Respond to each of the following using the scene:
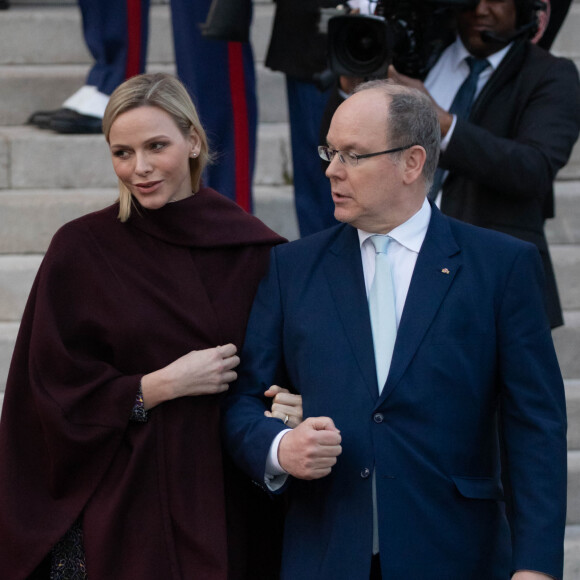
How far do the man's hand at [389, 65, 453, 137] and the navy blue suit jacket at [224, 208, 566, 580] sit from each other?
38.8 inches

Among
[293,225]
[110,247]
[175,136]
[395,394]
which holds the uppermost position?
[175,136]

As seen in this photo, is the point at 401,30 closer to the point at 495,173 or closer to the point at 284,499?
the point at 495,173

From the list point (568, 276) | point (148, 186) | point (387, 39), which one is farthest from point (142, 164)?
point (568, 276)

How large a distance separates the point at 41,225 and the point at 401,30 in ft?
6.34

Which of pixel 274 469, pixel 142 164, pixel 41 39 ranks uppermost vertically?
pixel 142 164

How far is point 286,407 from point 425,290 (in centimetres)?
39

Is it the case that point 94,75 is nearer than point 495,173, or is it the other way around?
point 495,173

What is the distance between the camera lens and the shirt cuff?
8.18 ft

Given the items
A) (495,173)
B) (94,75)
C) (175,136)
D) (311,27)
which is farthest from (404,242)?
(94,75)

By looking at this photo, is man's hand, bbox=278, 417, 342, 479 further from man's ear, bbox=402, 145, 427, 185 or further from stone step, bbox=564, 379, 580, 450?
stone step, bbox=564, 379, 580, 450

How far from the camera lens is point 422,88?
11.9 feet

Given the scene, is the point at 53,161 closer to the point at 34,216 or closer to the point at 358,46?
the point at 34,216

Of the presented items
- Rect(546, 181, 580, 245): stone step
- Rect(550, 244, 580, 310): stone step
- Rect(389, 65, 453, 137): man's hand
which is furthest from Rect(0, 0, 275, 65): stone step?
Rect(389, 65, 453, 137): man's hand

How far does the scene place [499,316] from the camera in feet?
8.36
